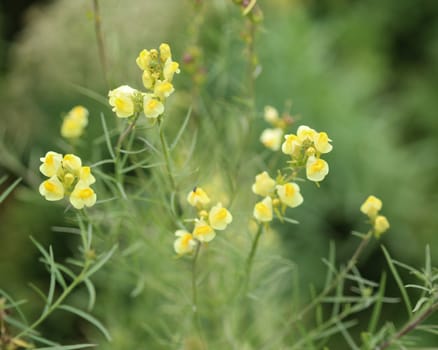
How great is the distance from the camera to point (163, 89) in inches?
15.8

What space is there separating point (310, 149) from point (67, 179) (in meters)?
0.17

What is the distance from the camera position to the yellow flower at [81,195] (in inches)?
16.3

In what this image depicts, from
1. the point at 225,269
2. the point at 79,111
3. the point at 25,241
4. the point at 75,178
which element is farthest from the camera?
the point at 25,241

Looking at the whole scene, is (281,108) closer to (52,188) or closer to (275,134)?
(275,134)

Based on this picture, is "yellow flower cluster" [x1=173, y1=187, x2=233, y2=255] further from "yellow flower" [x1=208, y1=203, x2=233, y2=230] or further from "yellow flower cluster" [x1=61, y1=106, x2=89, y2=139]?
"yellow flower cluster" [x1=61, y1=106, x2=89, y2=139]

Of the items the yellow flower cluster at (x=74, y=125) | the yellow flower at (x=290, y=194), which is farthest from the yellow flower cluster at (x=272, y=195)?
the yellow flower cluster at (x=74, y=125)

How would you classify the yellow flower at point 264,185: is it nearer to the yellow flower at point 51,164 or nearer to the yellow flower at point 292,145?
the yellow flower at point 292,145

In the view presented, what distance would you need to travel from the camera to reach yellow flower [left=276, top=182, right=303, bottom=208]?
43cm

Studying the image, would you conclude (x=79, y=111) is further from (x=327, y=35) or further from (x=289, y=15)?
(x=327, y=35)

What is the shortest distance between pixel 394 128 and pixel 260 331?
1001 mm

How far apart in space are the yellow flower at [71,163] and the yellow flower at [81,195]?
0.4 inches

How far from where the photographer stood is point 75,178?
43cm

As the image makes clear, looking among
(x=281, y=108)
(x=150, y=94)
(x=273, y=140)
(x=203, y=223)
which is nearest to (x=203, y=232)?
(x=203, y=223)

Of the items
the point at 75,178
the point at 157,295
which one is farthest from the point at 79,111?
the point at 157,295
